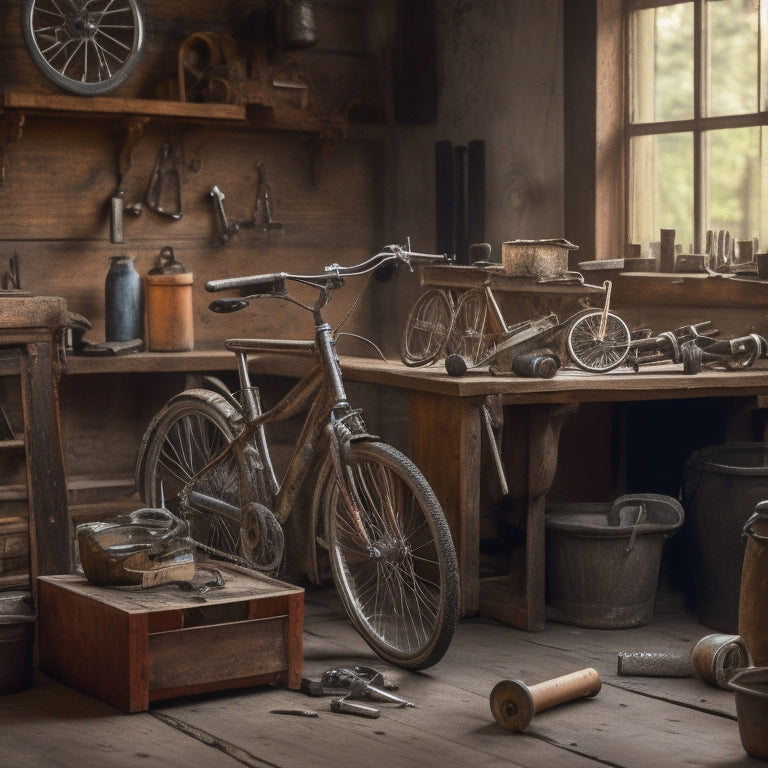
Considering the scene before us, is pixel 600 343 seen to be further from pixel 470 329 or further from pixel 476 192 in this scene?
pixel 476 192

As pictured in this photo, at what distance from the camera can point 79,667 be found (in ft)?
12.4

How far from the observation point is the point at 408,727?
11.5 ft

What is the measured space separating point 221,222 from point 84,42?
993 millimetres

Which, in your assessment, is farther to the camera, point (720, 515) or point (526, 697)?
point (720, 515)

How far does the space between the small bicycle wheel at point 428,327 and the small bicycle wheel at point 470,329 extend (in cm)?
3

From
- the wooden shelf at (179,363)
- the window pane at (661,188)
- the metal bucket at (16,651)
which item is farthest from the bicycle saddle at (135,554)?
the window pane at (661,188)

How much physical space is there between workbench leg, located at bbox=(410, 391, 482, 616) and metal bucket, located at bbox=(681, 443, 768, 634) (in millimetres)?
736

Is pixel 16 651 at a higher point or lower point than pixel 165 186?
lower

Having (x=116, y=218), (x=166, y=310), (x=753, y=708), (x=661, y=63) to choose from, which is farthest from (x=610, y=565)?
(x=116, y=218)

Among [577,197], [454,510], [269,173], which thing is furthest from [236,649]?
[269,173]

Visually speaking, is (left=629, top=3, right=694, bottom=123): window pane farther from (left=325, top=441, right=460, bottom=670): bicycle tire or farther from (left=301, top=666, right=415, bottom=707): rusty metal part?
(left=301, top=666, right=415, bottom=707): rusty metal part

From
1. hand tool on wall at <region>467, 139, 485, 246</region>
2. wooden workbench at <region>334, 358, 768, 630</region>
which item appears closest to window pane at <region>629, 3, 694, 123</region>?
hand tool on wall at <region>467, 139, 485, 246</region>

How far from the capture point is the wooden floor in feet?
10.7

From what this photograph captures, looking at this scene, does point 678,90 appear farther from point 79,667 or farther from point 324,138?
point 79,667
